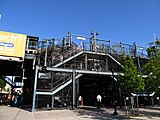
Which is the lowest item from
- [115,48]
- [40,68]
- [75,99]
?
[75,99]

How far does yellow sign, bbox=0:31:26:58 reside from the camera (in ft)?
65.2

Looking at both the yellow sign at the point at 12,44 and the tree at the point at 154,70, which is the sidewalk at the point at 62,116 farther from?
the yellow sign at the point at 12,44

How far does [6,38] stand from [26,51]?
266cm

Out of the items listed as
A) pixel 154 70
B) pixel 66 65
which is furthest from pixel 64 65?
pixel 154 70

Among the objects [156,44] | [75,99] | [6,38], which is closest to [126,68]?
[156,44]

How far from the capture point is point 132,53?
25.0 m

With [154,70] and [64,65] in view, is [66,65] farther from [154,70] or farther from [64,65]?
[154,70]

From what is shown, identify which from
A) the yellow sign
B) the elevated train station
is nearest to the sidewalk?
the elevated train station

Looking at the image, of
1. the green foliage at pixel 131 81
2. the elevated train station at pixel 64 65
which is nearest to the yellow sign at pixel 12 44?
the elevated train station at pixel 64 65

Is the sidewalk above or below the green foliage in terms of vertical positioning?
below

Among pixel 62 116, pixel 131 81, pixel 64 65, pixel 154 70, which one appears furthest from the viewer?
pixel 64 65

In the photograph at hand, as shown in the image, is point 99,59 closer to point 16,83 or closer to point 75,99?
point 75,99

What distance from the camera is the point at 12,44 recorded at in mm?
20375

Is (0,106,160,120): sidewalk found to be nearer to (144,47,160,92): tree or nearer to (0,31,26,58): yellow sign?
(144,47,160,92): tree
